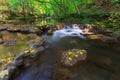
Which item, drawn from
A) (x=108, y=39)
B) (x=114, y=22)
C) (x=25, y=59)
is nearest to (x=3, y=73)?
Answer: (x=25, y=59)

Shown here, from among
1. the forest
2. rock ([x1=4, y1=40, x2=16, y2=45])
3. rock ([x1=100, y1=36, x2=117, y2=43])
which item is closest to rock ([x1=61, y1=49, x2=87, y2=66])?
the forest

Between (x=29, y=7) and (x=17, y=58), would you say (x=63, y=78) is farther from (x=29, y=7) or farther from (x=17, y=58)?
(x=29, y=7)

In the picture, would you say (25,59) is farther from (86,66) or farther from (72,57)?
(86,66)

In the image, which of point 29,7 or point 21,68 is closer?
point 21,68

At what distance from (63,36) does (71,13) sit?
7.13 meters

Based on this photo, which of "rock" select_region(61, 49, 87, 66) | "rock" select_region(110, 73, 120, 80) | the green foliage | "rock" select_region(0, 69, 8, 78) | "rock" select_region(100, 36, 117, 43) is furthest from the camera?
the green foliage

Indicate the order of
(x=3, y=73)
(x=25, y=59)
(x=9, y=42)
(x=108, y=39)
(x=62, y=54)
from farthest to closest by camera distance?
(x=108, y=39), (x=9, y=42), (x=62, y=54), (x=25, y=59), (x=3, y=73)

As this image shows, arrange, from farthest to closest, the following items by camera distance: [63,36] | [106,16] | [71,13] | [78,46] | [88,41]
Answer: [71,13]
[106,16]
[63,36]
[88,41]
[78,46]

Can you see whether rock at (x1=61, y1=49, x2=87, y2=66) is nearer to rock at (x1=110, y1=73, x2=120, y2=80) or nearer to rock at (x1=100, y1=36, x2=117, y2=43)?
rock at (x1=110, y1=73, x2=120, y2=80)

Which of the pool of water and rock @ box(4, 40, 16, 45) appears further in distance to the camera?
rock @ box(4, 40, 16, 45)

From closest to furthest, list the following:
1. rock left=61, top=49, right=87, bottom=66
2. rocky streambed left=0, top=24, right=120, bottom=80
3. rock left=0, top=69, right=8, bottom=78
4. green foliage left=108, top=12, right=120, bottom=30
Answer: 1. rock left=0, top=69, right=8, bottom=78
2. rocky streambed left=0, top=24, right=120, bottom=80
3. rock left=61, top=49, right=87, bottom=66
4. green foliage left=108, top=12, right=120, bottom=30

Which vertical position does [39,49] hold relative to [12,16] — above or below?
below

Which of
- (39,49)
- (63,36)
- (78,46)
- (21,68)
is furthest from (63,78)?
(63,36)

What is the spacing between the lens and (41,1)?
15.4m
